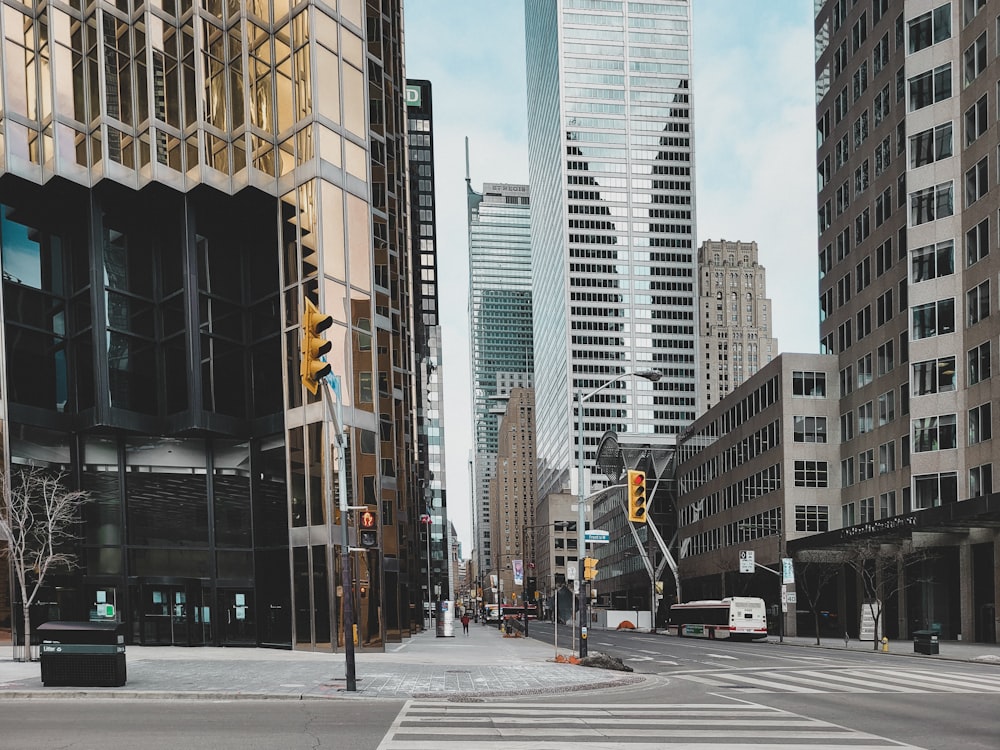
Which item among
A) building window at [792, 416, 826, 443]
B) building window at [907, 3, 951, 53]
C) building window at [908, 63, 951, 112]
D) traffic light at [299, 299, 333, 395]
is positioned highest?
building window at [907, 3, 951, 53]

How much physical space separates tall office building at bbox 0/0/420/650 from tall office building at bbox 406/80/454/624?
50.8m

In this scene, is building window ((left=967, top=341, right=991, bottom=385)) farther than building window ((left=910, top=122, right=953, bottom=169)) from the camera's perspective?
No

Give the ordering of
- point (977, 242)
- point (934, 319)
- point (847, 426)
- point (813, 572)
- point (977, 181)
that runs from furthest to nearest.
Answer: point (847, 426)
point (813, 572)
point (934, 319)
point (977, 181)
point (977, 242)

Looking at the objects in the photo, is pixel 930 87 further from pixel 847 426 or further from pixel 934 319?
pixel 847 426

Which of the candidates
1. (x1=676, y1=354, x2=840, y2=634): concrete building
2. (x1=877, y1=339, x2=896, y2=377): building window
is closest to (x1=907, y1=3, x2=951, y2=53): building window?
(x1=877, y1=339, x2=896, y2=377): building window

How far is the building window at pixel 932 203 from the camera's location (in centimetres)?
6221

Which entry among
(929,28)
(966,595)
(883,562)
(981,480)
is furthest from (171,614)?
(929,28)

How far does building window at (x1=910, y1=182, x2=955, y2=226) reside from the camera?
6221 centimetres

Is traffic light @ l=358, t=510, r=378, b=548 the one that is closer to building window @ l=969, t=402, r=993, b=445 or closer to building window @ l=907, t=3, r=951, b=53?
building window @ l=969, t=402, r=993, b=445

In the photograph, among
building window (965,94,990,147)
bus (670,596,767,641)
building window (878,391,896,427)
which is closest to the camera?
building window (965,94,990,147)

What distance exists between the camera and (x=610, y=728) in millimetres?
16125

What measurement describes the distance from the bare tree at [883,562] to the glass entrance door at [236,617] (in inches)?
1363

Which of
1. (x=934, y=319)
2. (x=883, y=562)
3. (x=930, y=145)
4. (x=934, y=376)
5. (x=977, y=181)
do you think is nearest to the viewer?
(x=977, y=181)

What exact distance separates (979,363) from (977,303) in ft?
12.3
